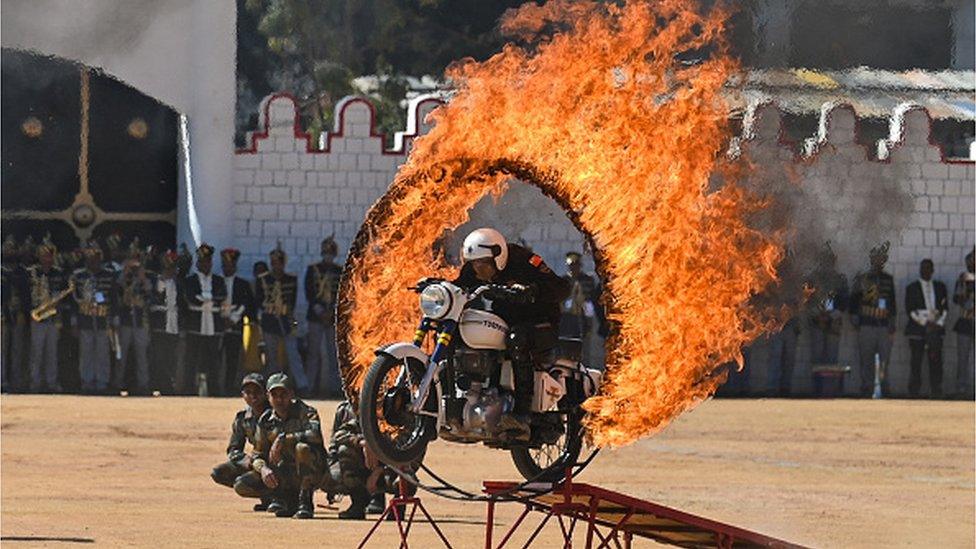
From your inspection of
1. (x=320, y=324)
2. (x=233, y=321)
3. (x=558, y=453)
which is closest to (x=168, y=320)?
(x=233, y=321)

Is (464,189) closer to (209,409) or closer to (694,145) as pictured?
(694,145)

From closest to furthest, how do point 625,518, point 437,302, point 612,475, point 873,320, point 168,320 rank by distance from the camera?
point 437,302 < point 625,518 < point 612,475 < point 168,320 < point 873,320

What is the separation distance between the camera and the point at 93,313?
3200 centimetres

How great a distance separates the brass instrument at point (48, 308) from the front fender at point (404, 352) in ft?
58.4

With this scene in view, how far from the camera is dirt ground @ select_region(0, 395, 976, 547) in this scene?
62.4 feet

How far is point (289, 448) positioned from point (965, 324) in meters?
16.9

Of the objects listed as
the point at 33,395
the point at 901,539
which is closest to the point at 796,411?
the point at 33,395

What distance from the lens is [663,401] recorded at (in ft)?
51.6

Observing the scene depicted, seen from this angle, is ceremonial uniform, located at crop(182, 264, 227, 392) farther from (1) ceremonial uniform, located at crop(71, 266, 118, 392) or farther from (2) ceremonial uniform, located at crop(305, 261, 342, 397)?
(2) ceremonial uniform, located at crop(305, 261, 342, 397)

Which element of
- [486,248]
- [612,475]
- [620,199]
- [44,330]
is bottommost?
[612,475]

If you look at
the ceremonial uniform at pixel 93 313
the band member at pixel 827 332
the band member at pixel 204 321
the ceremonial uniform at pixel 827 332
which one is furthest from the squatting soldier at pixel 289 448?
the ceremonial uniform at pixel 827 332

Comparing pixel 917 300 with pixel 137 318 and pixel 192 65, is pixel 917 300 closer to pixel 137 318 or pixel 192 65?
pixel 192 65

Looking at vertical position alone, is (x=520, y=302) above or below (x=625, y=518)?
above

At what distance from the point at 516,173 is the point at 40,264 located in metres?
17.4
